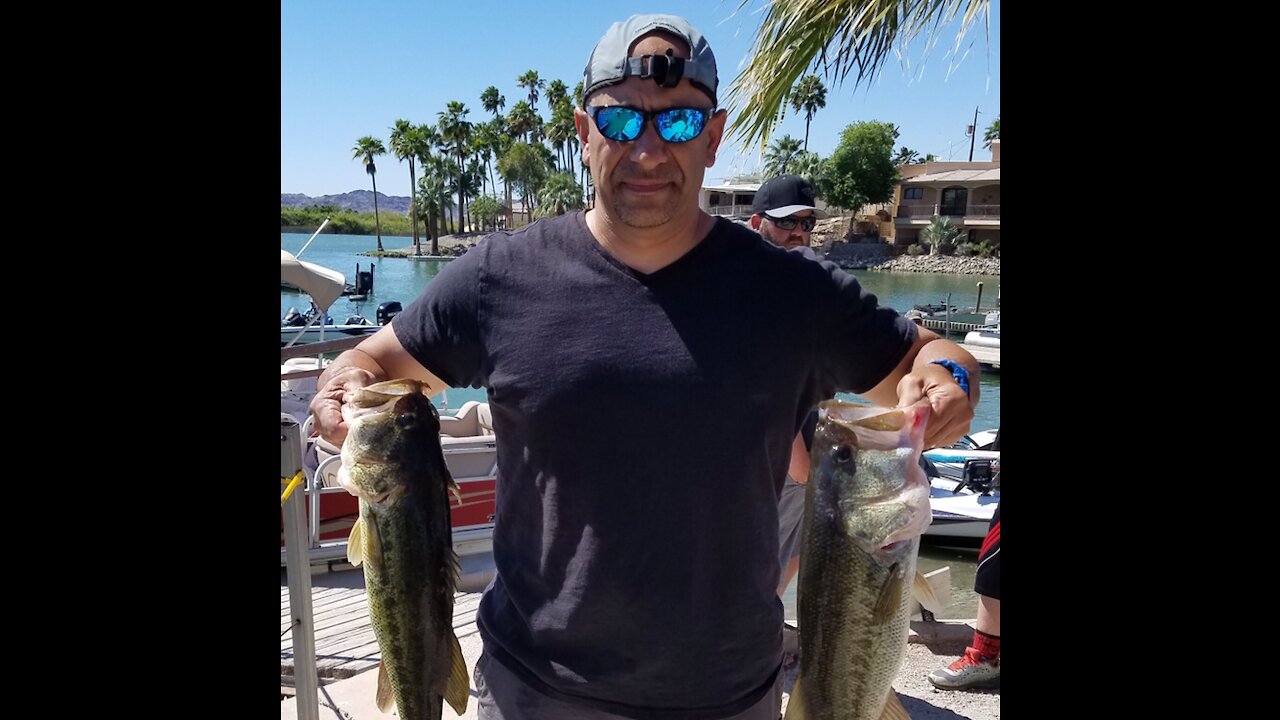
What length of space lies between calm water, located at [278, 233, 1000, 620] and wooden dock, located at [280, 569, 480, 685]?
9.47 ft

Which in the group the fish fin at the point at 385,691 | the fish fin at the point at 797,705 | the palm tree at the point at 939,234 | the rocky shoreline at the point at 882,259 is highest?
the palm tree at the point at 939,234

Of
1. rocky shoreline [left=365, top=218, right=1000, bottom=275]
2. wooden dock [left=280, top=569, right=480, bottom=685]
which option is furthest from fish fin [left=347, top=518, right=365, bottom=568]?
rocky shoreline [left=365, top=218, right=1000, bottom=275]

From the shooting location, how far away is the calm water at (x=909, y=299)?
472 inches

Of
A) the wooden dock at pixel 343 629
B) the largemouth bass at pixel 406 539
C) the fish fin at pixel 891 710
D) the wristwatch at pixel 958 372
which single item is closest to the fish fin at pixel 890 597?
the fish fin at pixel 891 710

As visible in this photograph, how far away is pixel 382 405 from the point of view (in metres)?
2.28

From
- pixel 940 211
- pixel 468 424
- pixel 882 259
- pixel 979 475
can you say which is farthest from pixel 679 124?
pixel 940 211

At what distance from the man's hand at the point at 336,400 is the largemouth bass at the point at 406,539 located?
4 cm

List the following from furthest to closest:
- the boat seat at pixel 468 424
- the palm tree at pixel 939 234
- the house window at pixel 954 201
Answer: the house window at pixel 954 201 < the palm tree at pixel 939 234 < the boat seat at pixel 468 424

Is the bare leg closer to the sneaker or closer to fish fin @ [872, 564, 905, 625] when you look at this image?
the sneaker

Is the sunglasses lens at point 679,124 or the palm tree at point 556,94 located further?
the palm tree at point 556,94

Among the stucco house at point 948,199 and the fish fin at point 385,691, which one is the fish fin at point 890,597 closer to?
the fish fin at point 385,691
